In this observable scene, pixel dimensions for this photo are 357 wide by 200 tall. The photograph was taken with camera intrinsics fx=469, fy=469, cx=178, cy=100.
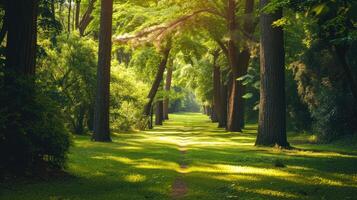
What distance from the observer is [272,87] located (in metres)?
18.3

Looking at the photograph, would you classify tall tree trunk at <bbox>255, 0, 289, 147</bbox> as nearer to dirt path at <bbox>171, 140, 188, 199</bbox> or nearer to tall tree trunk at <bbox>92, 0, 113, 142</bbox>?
dirt path at <bbox>171, 140, 188, 199</bbox>

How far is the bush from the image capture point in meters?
9.66

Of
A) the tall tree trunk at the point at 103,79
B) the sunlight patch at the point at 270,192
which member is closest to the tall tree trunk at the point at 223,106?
the tall tree trunk at the point at 103,79

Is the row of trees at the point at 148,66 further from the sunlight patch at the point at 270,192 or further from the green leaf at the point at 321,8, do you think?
the sunlight patch at the point at 270,192

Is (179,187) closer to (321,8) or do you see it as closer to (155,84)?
(321,8)

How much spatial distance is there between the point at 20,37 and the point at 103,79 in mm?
10499

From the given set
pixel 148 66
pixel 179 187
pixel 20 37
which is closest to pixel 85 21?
pixel 148 66

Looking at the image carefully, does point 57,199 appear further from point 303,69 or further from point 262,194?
point 303,69

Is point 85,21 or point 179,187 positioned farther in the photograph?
point 85,21

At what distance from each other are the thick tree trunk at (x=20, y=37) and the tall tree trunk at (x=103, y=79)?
10274 millimetres

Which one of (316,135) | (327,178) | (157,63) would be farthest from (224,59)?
(327,178)

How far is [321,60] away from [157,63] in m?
18.8

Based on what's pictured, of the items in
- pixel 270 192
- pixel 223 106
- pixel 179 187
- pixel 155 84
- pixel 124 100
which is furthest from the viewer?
pixel 223 106

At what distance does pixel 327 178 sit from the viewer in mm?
10789
